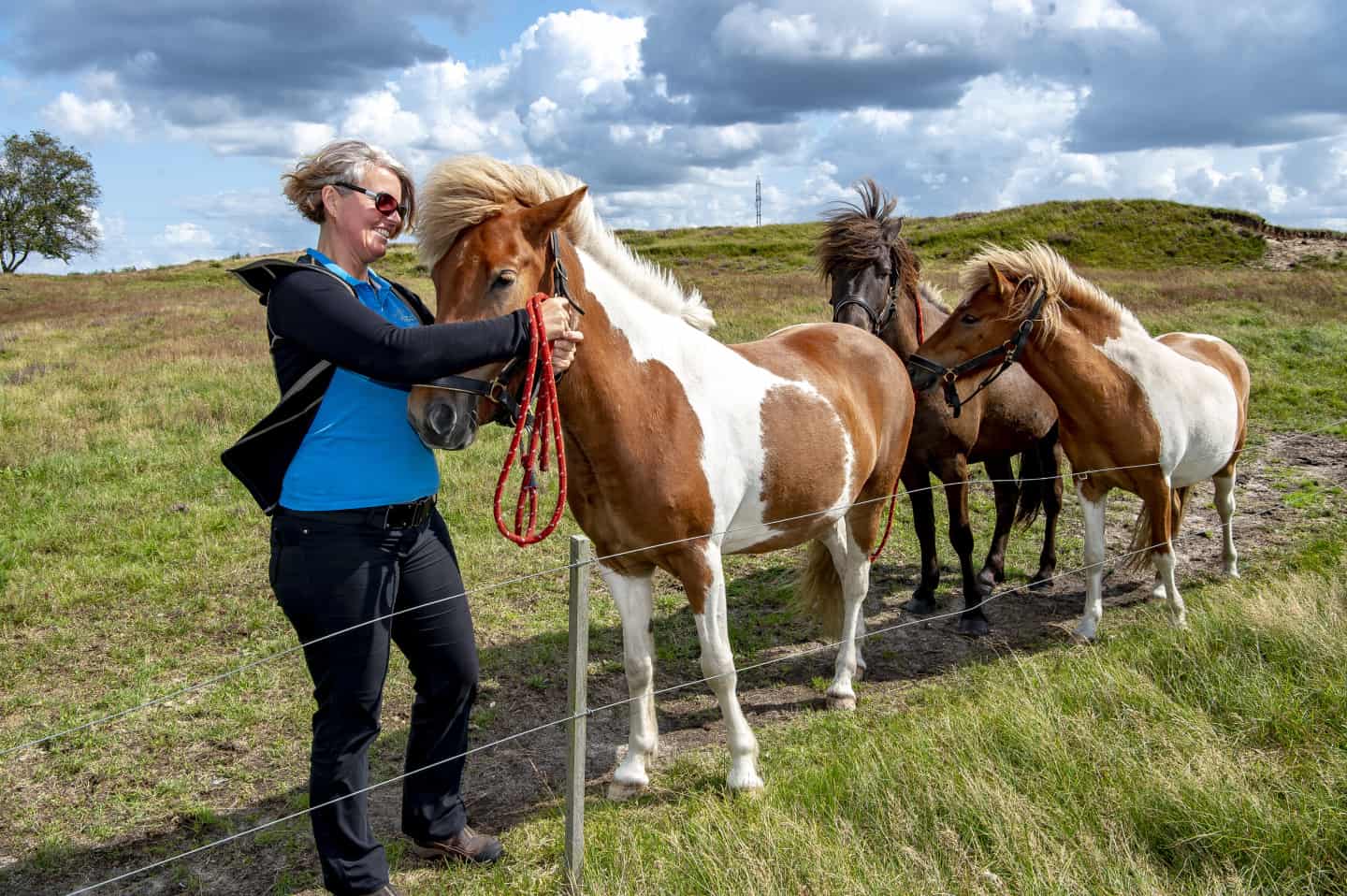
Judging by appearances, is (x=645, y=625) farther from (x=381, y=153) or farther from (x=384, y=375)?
(x=381, y=153)

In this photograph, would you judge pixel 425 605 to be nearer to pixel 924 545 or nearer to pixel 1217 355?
pixel 924 545

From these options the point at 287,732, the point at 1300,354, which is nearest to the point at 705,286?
the point at 1300,354

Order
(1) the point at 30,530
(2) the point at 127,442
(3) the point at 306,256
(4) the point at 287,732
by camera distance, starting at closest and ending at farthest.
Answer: (3) the point at 306,256 → (4) the point at 287,732 → (1) the point at 30,530 → (2) the point at 127,442

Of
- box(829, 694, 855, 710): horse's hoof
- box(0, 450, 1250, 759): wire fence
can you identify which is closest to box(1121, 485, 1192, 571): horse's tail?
box(0, 450, 1250, 759): wire fence

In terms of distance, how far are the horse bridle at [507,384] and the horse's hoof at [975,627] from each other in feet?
11.7

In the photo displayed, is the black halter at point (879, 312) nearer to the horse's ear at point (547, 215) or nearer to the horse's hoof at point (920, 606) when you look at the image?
the horse's hoof at point (920, 606)

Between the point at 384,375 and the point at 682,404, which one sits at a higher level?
the point at 384,375

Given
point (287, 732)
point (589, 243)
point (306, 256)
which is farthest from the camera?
point (287, 732)

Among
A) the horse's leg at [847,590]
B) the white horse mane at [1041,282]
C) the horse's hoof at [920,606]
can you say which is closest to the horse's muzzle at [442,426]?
the horse's leg at [847,590]

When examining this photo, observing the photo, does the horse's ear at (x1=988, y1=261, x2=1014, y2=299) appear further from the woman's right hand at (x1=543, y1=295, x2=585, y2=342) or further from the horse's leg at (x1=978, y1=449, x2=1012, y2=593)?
the woman's right hand at (x1=543, y1=295, x2=585, y2=342)

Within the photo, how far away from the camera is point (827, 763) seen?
331 cm

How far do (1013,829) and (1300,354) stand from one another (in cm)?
1464

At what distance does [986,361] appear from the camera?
4754 mm

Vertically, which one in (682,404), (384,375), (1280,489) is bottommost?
(1280,489)
